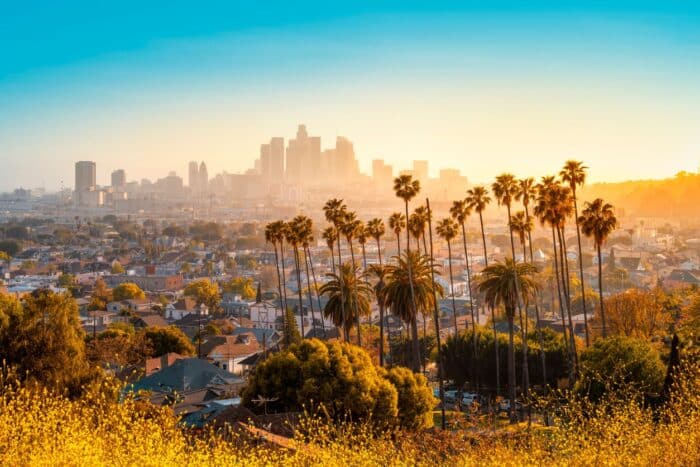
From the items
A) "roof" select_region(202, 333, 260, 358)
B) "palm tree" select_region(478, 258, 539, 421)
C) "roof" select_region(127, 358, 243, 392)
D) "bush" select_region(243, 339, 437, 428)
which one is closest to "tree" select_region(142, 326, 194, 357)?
"roof" select_region(202, 333, 260, 358)

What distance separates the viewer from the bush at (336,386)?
2256cm

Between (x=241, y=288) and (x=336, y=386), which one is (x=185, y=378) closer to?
(x=336, y=386)

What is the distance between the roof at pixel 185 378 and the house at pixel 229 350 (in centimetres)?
798

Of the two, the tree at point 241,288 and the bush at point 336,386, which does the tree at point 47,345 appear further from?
the tree at point 241,288

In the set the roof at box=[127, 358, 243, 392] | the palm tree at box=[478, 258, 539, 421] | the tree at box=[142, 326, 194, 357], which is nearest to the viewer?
the palm tree at box=[478, 258, 539, 421]

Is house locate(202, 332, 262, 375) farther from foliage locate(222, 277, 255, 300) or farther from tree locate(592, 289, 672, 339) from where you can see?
foliage locate(222, 277, 255, 300)

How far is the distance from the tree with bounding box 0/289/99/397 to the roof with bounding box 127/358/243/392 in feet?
42.4

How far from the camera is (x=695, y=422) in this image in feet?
39.7

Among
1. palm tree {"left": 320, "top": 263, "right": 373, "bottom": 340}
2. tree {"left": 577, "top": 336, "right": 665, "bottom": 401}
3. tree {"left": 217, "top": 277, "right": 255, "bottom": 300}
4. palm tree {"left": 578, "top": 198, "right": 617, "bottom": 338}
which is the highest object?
palm tree {"left": 578, "top": 198, "right": 617, "bottom": 338}

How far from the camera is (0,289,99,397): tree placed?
779 inches

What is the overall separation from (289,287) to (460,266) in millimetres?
31383

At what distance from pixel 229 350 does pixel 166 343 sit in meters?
5.27

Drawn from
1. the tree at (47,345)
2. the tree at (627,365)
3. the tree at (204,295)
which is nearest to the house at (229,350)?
the tree at (627,365)

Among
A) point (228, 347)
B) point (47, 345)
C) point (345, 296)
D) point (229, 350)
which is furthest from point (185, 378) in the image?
point (47, 345)
